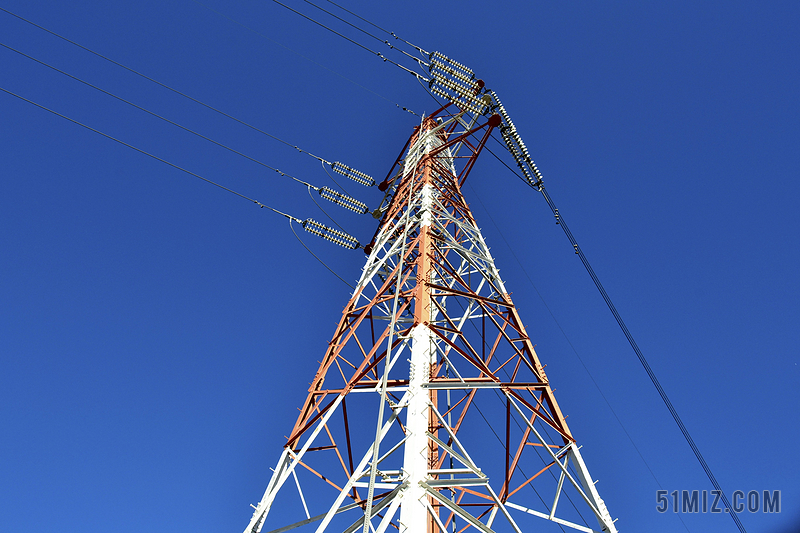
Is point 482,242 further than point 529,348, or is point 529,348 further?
point 482,242

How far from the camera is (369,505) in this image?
649 centimetres

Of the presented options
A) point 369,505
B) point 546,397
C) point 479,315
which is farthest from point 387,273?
point 369,505

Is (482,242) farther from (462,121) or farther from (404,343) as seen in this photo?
(462,121)

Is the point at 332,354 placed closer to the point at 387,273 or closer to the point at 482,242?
the point at 482,242

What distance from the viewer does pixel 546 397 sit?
9867 mm

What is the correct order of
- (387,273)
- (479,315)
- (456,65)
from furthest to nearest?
1. (456,65)
2. (387,273)
3. (479,315)

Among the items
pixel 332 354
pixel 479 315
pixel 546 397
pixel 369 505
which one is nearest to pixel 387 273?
pixel 479 315

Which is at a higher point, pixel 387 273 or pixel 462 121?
pixel 462 121

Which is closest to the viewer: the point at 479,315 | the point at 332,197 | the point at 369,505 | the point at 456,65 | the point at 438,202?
the point at 369,505

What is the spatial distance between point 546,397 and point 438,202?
7.04 metres

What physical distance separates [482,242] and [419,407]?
241 inches

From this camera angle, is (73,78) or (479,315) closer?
(479,315)

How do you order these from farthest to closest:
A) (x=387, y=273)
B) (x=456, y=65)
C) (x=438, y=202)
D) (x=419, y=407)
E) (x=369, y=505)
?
(x=456, y=65), (x=387, y=273), (x=438, y=202), (x=419, y=407), (x=369, y=505)

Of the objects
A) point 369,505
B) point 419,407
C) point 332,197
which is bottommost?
point 369,505
